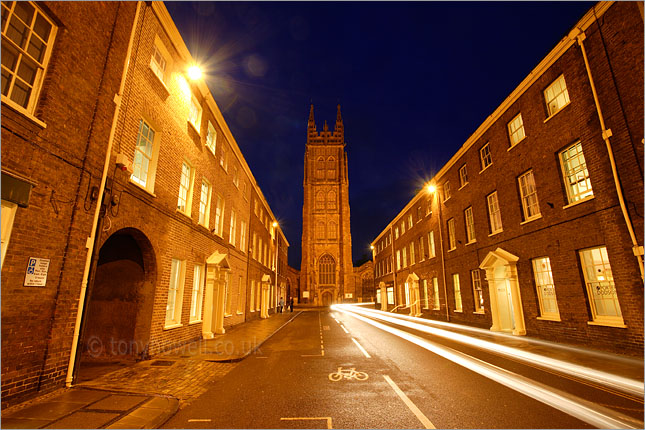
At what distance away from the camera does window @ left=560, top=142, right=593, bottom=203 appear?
33.2ft

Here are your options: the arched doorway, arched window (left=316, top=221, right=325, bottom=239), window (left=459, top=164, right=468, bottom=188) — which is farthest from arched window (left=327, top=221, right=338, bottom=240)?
the arched doorway

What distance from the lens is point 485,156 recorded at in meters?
16.1

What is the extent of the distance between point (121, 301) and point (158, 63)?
7170 millimetres

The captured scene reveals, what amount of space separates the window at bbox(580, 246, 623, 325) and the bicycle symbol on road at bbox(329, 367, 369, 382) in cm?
804

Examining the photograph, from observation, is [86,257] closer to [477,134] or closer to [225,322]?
[225,322]

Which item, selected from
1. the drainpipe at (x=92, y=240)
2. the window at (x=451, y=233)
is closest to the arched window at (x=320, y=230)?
the window at (x=451, y=233)

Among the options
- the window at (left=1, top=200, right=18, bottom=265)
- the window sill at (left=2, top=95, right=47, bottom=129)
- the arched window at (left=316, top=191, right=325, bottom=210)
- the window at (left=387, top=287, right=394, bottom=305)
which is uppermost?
the arched window at (left=316, top=191, right=325, bottom=210)

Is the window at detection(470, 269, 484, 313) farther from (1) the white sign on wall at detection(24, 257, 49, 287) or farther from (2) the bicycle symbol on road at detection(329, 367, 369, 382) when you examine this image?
(1) the white sign on wall at detection(24, 257, 49, 287)

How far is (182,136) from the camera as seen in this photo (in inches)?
419

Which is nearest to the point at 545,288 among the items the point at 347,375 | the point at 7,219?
the point at 347,375

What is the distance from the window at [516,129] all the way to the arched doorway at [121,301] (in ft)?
49.0

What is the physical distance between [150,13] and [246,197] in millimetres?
12688

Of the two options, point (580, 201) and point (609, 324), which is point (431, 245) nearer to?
point (580, 201)

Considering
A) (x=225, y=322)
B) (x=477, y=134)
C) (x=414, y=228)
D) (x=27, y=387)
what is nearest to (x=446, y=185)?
(x=477, y=134)
